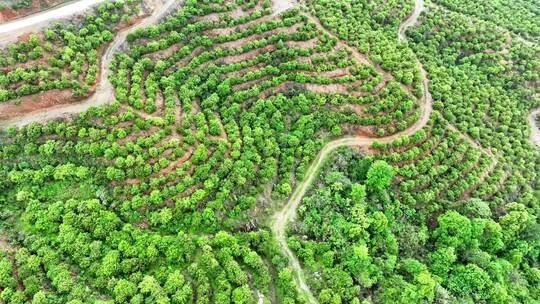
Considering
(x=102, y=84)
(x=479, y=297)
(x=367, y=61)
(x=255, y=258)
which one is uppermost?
(x=102, y=84)

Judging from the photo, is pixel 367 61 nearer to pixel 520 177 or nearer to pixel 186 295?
pixel 520 177

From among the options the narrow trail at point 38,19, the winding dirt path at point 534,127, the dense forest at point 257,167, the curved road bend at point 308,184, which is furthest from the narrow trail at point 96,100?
the winding dirt path at point 534,127

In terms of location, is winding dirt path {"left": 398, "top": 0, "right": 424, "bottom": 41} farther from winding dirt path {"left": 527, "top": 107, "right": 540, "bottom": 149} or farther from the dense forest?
winding dirt path {"left": 527, "top": 107, "right": 540, "bottom": 149}

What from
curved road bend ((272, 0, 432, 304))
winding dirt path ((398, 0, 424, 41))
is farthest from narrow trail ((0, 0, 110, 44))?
winding dirt path ((398, 0, 424, 41))

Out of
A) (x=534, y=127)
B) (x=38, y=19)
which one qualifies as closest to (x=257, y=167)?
(x=38, y=19)

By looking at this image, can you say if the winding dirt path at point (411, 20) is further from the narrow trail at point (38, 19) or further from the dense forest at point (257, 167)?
the narrow trail at point (38, 19)

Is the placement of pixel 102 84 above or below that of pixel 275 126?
above

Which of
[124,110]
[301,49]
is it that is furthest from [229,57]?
[124,110]
